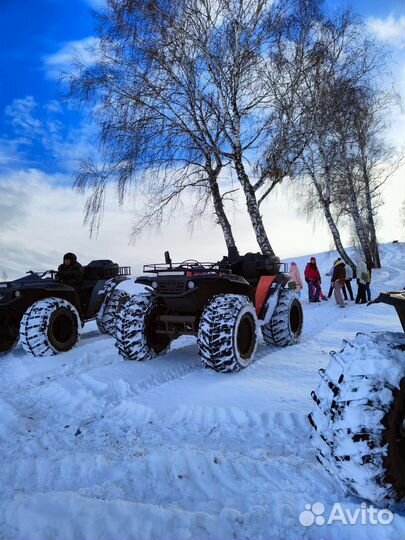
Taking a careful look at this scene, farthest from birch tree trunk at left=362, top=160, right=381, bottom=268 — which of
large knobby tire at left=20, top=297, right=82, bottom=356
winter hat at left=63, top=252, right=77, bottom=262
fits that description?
large knobby tire at left=20, top=297, right=82, bottom=356

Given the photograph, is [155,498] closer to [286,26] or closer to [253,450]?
[253,450]

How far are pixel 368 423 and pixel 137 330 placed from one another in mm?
3754

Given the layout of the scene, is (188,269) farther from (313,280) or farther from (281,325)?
(313,280)

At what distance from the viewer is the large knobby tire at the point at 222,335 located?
478cm

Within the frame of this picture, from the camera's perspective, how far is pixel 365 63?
16.0 meters

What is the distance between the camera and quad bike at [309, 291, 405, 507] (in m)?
2.04

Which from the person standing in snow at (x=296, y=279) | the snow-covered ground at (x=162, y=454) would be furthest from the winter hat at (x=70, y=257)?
the person standing in snow at (x=296, y=279)

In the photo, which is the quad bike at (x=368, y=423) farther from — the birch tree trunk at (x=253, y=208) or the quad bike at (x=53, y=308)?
the birch tree trunk at (x=253, y=208)

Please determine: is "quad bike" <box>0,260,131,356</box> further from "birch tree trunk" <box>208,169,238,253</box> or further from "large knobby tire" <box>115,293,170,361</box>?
"birch tree trunk" <box>208,169,238,253</box>

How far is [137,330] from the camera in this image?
5414 millimetres

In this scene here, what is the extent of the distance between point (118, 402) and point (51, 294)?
12.8ft

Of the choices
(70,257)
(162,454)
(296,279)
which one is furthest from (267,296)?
(296,279)

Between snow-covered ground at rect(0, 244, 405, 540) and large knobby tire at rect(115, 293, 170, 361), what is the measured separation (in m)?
0.25

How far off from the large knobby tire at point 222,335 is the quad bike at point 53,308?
276 centimetres
